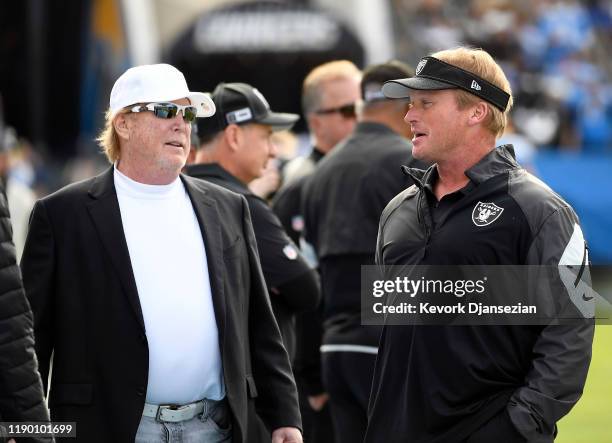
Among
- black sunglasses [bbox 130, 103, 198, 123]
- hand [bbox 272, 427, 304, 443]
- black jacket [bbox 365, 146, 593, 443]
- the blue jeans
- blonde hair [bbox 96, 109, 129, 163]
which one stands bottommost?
hand [bbox 272, 427, 304, 443]

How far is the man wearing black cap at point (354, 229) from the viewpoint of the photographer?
19.0ft

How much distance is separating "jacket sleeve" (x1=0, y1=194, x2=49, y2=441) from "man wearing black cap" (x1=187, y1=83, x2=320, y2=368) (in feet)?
6.16

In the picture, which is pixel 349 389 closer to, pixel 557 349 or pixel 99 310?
pixel 99 310

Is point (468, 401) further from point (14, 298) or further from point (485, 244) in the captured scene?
point (14, 298)

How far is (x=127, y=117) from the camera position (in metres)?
4.33

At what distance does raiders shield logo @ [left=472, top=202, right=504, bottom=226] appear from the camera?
390cm

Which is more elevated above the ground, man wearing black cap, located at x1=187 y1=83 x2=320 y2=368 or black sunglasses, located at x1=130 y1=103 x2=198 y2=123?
black sunglasses, located at x1=130 y1=103 x2=198 y2=123

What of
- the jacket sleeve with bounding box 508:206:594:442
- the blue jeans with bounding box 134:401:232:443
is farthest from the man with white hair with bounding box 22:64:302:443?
the jacket sleeve with bounding box 508:206:594:442

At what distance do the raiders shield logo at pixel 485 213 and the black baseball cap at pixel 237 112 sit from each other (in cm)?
181

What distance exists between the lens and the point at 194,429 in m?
4.12

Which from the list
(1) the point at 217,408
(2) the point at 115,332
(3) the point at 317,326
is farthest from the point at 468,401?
(3) the point at 317,326

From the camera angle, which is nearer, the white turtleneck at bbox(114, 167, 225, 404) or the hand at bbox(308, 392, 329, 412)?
the white turtleneck at bbox(114, 167, 225, 404)

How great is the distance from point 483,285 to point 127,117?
1425 millimetres

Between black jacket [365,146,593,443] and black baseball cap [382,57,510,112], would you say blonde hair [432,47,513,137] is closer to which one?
black baseball cap [382,57,510,112]
